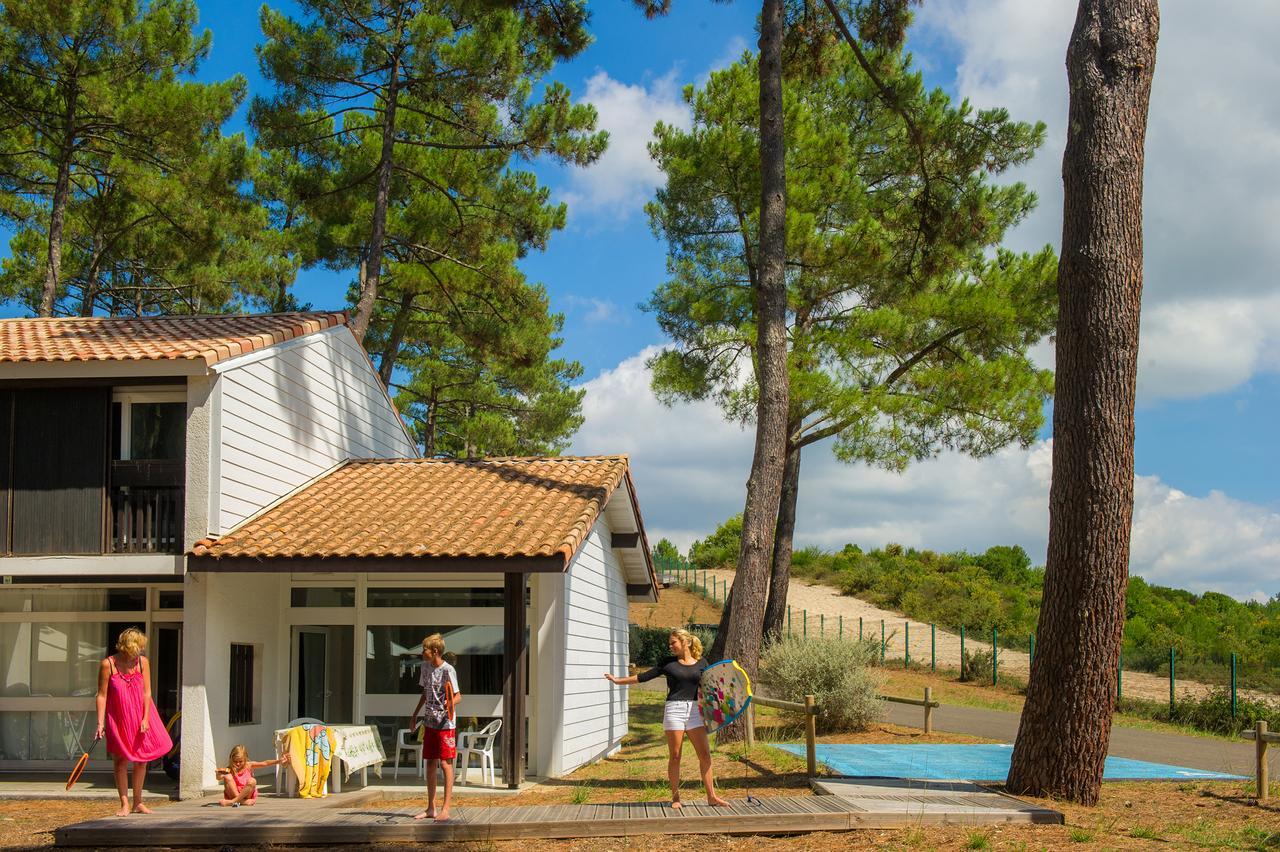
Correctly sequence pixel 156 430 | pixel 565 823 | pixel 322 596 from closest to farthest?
pixel 565 823 → pixel 156 430 → pixel 322 596

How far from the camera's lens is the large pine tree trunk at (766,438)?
16547 mm

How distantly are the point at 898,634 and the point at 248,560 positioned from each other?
2971cm

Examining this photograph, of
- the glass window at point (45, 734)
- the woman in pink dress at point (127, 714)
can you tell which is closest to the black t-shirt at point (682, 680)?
the woman in pink dress at point (127, 714)

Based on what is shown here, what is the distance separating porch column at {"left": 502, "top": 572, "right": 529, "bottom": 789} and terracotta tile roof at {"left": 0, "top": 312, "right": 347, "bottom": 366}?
4.16 meters

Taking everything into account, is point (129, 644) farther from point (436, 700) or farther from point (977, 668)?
point (977, 668)

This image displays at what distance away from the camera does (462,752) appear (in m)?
12.8

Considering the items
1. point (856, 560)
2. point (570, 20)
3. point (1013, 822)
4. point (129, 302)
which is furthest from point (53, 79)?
point (856, 560)

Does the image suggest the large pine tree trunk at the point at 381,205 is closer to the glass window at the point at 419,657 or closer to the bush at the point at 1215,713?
the glass window at the point at 419,657

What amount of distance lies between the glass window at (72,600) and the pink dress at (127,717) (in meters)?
4.36

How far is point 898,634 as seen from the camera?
1519 inches

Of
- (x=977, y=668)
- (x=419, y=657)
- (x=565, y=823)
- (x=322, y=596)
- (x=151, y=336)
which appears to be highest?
(x=151, y=336)

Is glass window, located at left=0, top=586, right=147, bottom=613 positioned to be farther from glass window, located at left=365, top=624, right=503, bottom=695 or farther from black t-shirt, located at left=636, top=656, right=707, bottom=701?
black t-shirt, located at left=636, top=656, right=707, bottom=701

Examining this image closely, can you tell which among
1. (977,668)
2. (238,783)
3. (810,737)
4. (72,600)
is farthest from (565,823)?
(977,668)

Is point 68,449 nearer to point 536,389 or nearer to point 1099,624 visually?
point 1099,624
